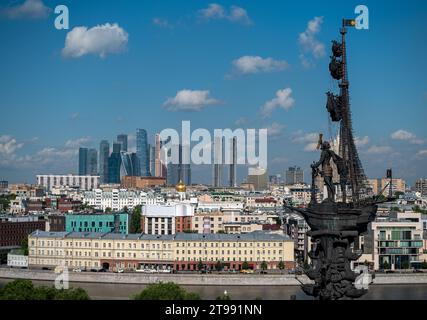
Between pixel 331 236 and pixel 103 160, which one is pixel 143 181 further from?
pixel 331 236

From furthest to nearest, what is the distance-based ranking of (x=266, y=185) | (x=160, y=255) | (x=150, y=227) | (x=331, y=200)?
(x=266, y=185) → (x=150, y=227) → (x=160, y=255) → (x=331, y=200)

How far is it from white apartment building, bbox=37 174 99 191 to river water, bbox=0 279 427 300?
4945cm

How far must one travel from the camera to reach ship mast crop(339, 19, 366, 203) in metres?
15.1

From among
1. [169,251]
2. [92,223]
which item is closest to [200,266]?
[169,251]

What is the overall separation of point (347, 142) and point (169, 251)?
691cm

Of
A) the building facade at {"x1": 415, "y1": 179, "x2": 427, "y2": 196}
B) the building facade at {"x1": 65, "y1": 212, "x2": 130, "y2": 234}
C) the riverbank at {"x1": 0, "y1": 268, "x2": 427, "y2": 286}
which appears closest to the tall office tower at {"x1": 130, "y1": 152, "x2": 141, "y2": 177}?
the building facade at {"x1": 415, "y1": 179, "x2": 427, "y2": 196}

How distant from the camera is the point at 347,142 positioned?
15711mm

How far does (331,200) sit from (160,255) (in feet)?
34.5

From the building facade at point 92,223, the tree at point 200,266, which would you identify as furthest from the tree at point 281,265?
the building facade at point 92,223

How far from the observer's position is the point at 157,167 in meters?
63.7

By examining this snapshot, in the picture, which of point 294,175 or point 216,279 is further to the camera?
point 294,175
